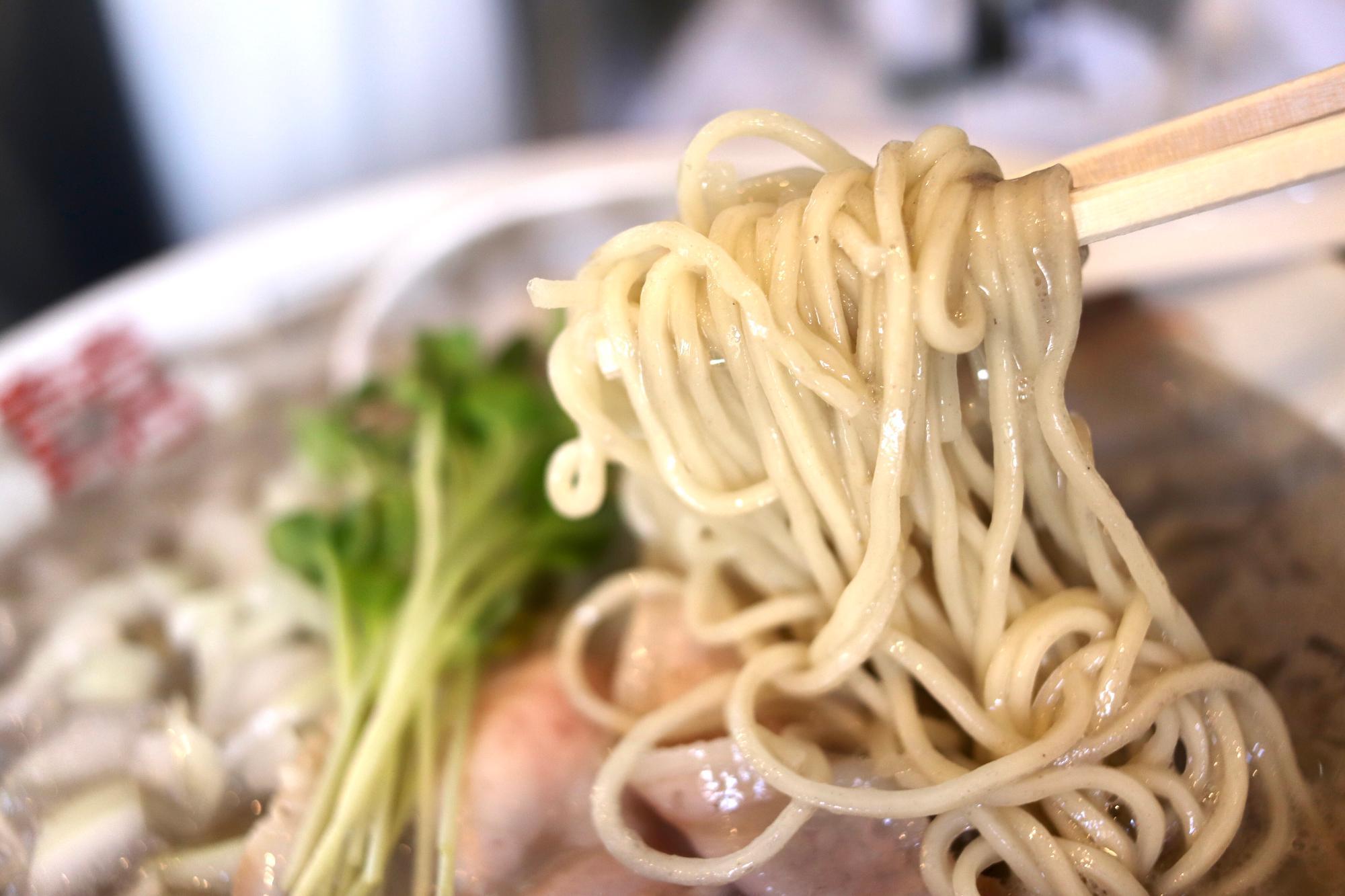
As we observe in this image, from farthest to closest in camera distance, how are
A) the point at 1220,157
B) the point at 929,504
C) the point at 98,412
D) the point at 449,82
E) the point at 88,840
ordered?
1. the point at 449,82
2. the point at 98,412
3. the point at 88,840
4. the point at 929,504
5. the point at 1220,157

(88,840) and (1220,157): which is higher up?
(1220,157)

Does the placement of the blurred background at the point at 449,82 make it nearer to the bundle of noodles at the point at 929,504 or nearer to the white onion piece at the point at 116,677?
the bundle of noodles at the point at 929,504

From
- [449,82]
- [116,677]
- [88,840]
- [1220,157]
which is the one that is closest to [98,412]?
[116,677]

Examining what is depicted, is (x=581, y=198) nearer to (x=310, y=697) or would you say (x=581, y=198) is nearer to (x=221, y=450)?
(x=221, y=450)

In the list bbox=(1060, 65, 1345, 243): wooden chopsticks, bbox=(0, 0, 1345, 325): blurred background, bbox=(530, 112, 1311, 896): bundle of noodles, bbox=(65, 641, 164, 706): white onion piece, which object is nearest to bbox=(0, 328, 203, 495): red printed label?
bbox=(65, 641, 164, 706): white onion piece

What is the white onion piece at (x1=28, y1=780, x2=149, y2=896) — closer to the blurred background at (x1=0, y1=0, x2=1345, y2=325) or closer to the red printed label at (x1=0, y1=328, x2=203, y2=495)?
the red printed label at (x1=0, y1=328, x2=203, y2=495)

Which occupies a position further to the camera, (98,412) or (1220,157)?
(98,412)

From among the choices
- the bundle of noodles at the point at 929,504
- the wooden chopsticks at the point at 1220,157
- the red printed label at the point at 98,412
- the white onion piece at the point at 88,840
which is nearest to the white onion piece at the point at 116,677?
the white onion piece at the point at 88,840

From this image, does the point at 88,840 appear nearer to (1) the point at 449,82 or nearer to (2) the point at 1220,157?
(2) the point at 1220,157
